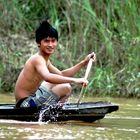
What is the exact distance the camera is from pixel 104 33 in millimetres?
9719

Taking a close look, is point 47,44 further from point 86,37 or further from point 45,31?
point 86,37

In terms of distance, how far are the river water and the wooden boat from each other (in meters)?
0.07

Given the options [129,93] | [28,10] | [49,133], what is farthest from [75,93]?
[49,133]

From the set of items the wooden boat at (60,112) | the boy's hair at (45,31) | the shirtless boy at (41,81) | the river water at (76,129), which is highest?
the boy's hair at (45,31)

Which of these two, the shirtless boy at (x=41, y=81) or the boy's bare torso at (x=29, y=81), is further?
the boy's bare torso at (x=29, y=81)

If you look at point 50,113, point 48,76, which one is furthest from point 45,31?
point 50,113

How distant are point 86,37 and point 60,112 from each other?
14.5ft

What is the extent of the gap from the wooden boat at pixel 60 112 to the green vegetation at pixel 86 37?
3224 mm

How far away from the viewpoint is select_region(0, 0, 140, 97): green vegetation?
9102 millimetres

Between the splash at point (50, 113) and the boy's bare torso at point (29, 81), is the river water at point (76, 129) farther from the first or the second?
the boy's bare torso at point (29, 81)

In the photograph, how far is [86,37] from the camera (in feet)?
32.1

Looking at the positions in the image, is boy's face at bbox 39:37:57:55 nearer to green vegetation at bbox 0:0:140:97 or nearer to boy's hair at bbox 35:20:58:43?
boy's hair at bbox 35:20:58:43

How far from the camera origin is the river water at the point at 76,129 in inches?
177

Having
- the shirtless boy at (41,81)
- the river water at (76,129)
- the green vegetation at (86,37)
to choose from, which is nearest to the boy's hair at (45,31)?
the shirtless boy at (41,81)
